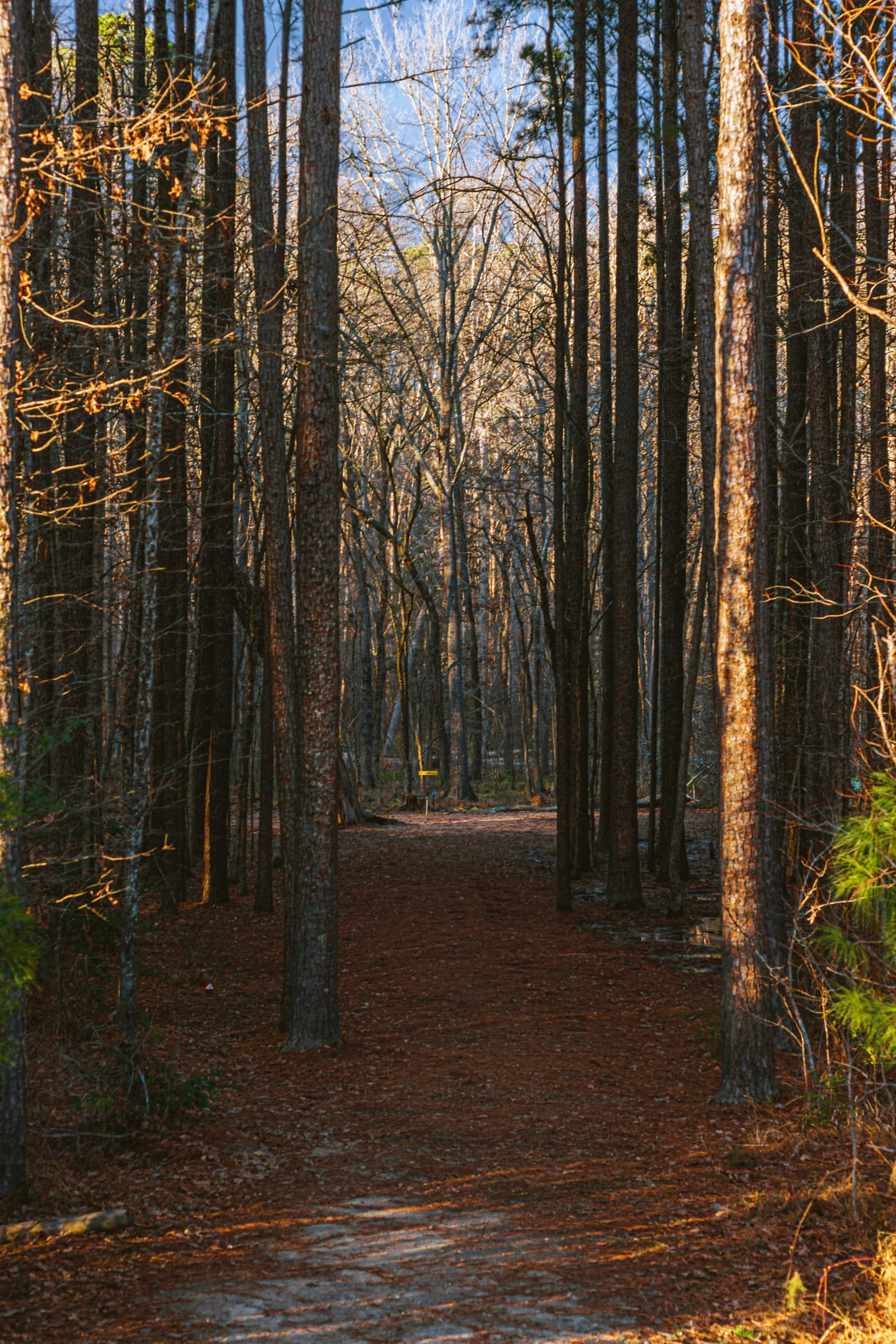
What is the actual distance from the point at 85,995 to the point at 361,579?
1696 cm

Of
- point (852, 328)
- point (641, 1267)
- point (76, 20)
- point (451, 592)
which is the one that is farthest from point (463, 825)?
point (641, 1267)

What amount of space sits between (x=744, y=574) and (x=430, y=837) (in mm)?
12223

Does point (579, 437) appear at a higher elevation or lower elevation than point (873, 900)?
higher

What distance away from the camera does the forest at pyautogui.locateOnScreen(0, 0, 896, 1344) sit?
4438 millimetres

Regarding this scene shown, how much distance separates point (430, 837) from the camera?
17.9 metres

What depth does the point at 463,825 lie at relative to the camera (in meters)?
19.8

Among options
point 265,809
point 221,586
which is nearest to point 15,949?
point 265,809

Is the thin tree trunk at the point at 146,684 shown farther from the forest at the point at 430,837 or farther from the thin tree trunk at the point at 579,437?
the thin tree trunk at the point at 579,437

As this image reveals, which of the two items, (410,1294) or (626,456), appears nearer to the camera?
(410,1294)

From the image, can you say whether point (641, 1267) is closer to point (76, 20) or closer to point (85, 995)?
point (85, 995)

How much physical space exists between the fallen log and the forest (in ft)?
0.06

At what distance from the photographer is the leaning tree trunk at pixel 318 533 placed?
7.55 m

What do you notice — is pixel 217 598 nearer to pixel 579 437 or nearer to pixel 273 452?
pixel 273 452

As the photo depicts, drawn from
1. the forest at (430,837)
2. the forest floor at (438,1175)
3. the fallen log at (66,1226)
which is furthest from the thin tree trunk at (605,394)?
the fallen log at (66,1226)
